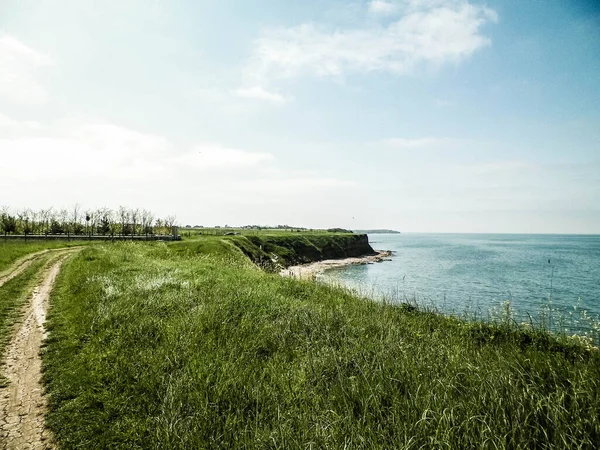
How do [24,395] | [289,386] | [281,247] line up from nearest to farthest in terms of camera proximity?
[289,386]
[24,395]
[281,247]

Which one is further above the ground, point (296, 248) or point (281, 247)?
point (281, 247)

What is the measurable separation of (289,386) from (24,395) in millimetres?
5240

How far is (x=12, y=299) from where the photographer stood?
42.8ft

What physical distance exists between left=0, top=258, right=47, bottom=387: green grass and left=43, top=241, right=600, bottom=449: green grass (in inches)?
46.4

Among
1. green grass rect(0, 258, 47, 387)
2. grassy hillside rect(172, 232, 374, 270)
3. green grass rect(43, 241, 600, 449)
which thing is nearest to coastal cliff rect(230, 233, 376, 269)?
grassy hillside rect(172, 232, 374, 270)

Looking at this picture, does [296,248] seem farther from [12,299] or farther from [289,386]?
[289,386]

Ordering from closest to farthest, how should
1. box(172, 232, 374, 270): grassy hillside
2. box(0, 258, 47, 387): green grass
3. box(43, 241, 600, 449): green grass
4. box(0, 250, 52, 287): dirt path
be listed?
box(43, 241, 600, 449): green grass → box(0, 258, 47, 387): green grass → box(0, 250, 52, 287): dirt path → box(172, 232, 374, 270): grassy hillside

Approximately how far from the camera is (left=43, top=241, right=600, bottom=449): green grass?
13.9ft

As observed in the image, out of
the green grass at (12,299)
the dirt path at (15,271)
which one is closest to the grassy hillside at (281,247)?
the dirt path at (15,271)

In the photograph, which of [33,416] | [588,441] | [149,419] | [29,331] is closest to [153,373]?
[149,419]

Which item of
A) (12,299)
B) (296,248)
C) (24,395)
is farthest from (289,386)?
(296,248)

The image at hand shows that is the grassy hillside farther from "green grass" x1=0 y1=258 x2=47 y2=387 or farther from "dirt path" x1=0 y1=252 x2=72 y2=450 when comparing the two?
"dirt path" x1=0 y1=252 x2=72 y2=450

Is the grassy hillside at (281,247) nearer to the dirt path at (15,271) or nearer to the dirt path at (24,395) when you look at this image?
the dirt path at (15,271)

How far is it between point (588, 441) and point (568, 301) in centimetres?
3942
